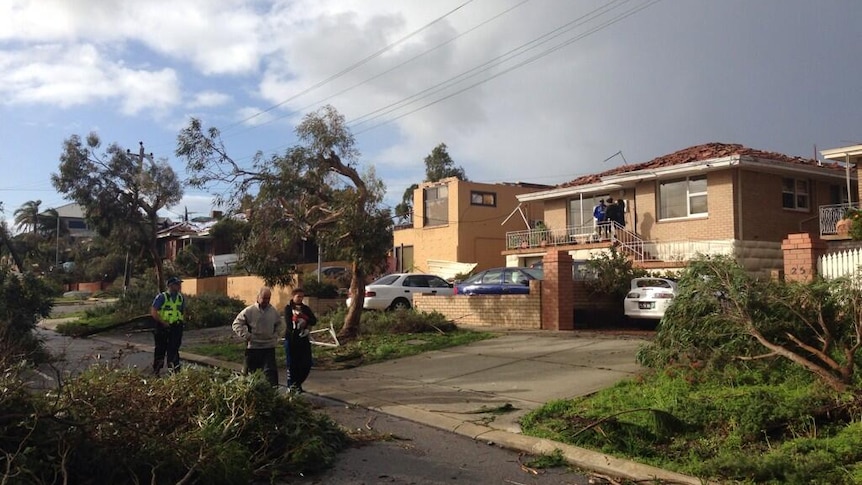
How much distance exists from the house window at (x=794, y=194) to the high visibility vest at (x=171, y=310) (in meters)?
19.9

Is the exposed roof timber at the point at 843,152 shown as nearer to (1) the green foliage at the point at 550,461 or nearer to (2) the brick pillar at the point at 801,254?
(2) the brick pillar at the point at 801,254

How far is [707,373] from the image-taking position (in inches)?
320

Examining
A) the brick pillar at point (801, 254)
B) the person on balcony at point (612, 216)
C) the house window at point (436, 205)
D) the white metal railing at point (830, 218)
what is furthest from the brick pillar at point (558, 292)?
the house window at point (436, 205)

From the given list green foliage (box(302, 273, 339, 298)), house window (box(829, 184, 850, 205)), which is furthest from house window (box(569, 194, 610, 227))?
green foliage (box(302, 273, 339, 298))

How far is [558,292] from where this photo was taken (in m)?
15.8

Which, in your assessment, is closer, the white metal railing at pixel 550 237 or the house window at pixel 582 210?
the white metal railing at pixel 550 237

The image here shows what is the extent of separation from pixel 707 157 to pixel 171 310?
18.1 m

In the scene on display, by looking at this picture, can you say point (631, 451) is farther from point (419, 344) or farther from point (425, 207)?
point (425, 207)

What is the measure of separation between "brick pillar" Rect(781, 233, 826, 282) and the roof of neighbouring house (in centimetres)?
987

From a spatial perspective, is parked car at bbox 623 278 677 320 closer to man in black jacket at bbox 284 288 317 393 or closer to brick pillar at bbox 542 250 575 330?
brick pillar at bbox 542 250 575 330

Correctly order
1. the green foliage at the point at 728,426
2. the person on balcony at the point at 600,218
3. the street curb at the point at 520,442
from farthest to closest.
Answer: the person on balcony at the point at 600,218 → the street curb at the point at 520,442 → the green foliage at the point at 728,426

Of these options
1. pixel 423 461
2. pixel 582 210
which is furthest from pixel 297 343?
pixel 582 210

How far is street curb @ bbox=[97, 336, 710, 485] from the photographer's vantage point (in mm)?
5766

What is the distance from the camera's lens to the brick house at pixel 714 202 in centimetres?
2195
